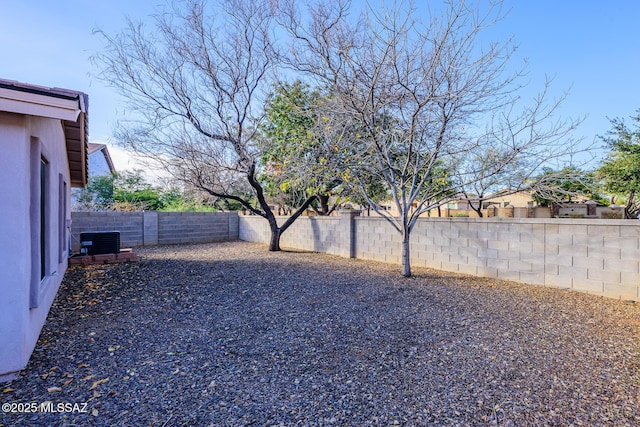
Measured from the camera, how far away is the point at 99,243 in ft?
24.7

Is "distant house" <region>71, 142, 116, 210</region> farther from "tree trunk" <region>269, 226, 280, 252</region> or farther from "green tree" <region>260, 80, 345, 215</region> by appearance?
"green tree" <region>260, 80, 345, 215</region>

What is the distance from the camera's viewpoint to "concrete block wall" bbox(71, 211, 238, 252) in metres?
10.3

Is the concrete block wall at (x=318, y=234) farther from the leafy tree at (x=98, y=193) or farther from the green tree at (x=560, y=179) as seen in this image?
the leafy tree at (x=98, y=193)

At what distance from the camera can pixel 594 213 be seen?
16.3m

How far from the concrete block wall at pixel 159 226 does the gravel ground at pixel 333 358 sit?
19.7 feet

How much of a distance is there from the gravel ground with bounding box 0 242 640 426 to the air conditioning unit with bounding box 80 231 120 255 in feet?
8.05

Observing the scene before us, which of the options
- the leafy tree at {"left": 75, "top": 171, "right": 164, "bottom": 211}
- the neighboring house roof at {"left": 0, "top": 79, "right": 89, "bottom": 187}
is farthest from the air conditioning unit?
the leafy tree at {"left": 75, "top": 171, "right": 164, "bottom": 211}

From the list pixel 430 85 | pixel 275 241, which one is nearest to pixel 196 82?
pixel 275 241

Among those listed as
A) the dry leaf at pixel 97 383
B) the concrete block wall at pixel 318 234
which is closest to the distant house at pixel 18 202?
the dry leaf at pixel 97 383

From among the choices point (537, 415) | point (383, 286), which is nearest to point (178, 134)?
point (383, 286)

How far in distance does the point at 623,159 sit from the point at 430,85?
10.9 meters

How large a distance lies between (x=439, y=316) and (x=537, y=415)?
1954 millimetres

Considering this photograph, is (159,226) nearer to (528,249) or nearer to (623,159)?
(528,249)

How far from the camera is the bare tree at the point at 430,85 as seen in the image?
509 cm
